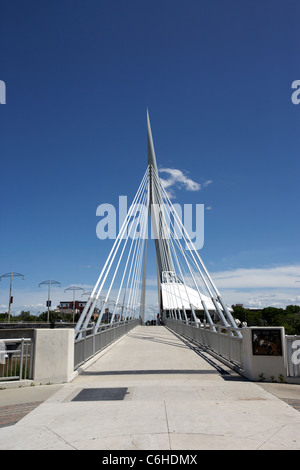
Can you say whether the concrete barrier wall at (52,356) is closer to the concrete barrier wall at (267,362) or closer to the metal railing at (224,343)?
the concrete barrier wall at (267,362)

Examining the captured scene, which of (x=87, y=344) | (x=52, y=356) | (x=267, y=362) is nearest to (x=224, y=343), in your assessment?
(x=267, y=362)

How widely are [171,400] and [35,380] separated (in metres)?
3.87

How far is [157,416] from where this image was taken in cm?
589

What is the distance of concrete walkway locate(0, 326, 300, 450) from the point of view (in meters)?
4.70

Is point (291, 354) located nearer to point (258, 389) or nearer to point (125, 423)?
point (258, 389)

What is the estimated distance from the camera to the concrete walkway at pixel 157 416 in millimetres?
4699

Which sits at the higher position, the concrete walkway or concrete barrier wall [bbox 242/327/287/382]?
concrete barrier wall [bbox 242/327/287/382]
